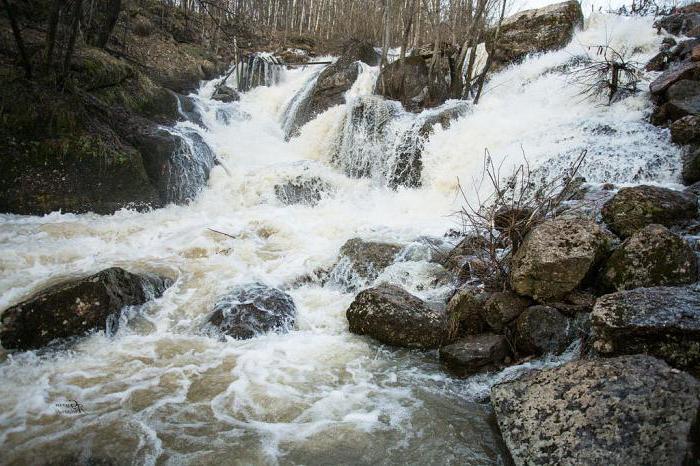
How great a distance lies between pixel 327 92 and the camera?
45.2ft

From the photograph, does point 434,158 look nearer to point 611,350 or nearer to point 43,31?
point 611,350

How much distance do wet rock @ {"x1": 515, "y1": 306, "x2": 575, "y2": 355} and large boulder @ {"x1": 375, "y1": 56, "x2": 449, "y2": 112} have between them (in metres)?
8.92

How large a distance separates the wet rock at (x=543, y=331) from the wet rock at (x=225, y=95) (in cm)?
1353

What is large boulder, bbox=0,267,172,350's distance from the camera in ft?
13.3

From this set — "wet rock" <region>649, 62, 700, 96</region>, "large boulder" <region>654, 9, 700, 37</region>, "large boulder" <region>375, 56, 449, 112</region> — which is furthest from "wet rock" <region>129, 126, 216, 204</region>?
"large boulder" <region>654, 9, 700, 37</region>

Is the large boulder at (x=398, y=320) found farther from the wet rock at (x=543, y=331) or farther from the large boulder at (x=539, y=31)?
the large boulder at (x=539, y=31)

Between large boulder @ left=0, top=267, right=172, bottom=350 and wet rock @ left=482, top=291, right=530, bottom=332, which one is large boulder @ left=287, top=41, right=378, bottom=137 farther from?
wet rock @ left=482, top=291, right=530, bottom=332

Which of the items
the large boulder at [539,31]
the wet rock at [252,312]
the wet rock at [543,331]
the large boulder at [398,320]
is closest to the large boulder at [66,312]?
the wet rock at [252,312]

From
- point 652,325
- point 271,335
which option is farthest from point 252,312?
point 652,325

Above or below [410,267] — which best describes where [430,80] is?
above

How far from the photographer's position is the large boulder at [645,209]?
4.93 meters

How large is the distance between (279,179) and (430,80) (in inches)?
224

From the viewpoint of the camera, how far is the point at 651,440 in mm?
2355

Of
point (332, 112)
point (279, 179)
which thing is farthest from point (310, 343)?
point (332, 112)
